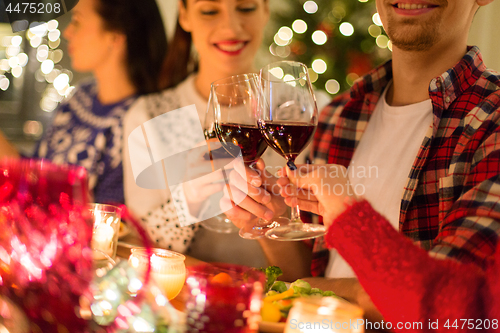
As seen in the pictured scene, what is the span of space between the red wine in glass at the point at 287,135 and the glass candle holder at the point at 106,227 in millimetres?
377

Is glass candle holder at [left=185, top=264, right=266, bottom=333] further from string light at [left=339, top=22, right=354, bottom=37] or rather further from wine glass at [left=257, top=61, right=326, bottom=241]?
string light at [left=339, top=22, right=354, bottom=37]

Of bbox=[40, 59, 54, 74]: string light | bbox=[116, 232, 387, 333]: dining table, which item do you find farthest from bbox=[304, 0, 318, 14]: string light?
bbox=[116, 232, 387, 333]: dining table

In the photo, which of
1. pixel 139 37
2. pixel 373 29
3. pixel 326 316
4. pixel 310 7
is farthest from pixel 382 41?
pixel 326 316

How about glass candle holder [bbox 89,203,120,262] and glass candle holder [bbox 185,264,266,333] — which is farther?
glass candle holder [bbox 89,203,120,262]

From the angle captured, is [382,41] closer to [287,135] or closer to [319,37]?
[319,37]

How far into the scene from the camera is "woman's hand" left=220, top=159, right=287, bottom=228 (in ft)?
3.26

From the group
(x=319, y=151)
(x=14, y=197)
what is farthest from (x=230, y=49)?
(x=14, y=197)

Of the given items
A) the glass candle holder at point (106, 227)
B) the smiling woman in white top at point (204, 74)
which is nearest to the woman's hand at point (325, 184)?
the glass candle holder at point (106, 227)

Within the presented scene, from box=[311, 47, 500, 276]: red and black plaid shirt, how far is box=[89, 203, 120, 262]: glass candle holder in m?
0.66

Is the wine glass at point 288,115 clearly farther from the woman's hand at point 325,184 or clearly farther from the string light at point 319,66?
the string light at point 319,66

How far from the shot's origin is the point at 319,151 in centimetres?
154

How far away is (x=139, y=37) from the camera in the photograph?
2.68 meters

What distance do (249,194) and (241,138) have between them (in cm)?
15

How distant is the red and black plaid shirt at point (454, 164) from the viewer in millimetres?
761
